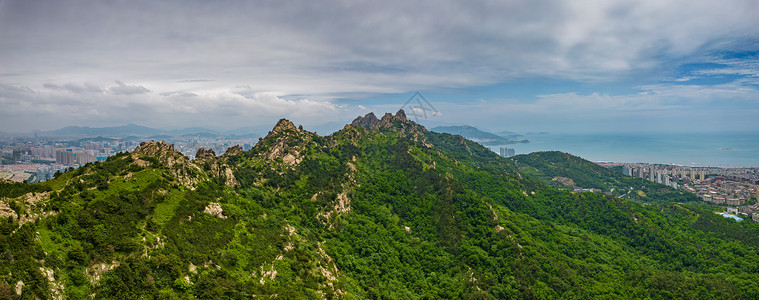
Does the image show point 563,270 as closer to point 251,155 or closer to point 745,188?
point 251,155

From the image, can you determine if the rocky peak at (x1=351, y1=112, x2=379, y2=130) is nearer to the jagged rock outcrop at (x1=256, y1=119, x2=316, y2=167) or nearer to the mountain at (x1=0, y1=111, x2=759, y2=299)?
the mountain at (x1=0, y1=111, x2=759, y2=299)

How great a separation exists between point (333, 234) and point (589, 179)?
103595mm

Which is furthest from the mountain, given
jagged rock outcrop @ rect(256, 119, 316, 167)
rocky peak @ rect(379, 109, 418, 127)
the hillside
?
the hillside

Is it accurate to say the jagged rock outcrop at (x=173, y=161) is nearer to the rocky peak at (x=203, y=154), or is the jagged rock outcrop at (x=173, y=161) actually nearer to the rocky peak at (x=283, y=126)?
the rocky peak at (x=203, y=154)

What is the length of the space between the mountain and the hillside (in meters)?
32.5

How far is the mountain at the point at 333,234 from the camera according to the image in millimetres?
19234

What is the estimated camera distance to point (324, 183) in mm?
52594

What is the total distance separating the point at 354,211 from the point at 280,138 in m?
20.1

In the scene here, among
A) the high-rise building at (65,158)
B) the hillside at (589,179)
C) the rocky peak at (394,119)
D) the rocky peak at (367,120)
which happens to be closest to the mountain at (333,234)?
the rocky peak at (394,119)

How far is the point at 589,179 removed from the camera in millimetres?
111500

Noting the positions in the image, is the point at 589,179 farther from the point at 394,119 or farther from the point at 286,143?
the point at 286,143

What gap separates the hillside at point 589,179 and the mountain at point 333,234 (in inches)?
1278

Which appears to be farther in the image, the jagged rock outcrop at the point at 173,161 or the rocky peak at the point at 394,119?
the rocky peak at the point at 394,119

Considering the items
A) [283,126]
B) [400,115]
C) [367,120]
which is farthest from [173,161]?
[367,120]
